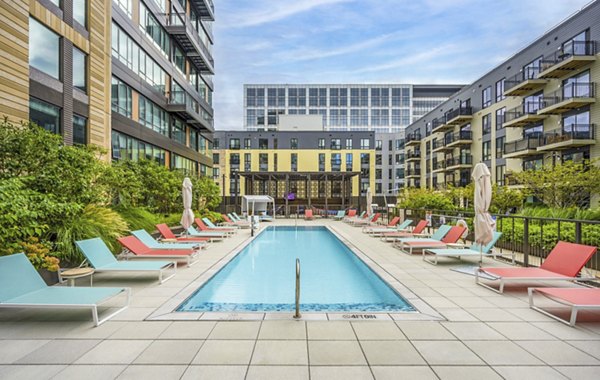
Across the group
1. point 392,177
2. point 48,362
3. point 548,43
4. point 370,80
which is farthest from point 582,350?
point 370,80

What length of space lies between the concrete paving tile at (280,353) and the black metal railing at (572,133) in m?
24.8

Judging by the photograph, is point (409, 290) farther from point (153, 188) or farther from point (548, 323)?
point (153, 188)

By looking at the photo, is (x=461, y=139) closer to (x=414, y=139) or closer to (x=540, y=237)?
(x=414, y=139)

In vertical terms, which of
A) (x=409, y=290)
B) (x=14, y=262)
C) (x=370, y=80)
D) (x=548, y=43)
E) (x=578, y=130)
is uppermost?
(x=370, y=80)

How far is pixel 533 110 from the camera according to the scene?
25.6 meters

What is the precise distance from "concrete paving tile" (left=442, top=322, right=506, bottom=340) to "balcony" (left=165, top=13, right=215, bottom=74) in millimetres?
24993

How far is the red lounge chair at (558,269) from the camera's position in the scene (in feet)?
19.6

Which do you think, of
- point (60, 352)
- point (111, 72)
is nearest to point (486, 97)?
point (111, 72)

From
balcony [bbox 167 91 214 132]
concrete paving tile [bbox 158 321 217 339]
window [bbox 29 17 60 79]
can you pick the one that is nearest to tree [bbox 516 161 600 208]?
concrete paving tile [bbox 158 321 217 339]

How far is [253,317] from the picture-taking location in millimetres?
4875

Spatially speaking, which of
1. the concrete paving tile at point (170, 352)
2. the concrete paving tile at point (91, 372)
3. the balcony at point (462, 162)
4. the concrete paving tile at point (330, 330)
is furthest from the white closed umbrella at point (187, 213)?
the balcony at point (462, 162)

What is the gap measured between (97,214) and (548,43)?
29.8 m

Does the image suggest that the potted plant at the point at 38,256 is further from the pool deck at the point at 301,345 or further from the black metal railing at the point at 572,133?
the black metal railing at the point at 572,133

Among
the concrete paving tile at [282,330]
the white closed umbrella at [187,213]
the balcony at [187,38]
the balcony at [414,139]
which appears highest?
the balcony at [187,38]
